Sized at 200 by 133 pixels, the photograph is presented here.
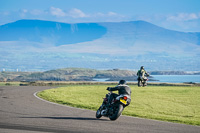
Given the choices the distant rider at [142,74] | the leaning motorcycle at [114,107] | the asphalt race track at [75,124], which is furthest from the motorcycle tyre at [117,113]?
the distant rider at [142,74]

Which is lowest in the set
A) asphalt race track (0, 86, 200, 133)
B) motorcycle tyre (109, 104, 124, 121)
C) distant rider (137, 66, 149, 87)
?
asphalt race track (0, 86, 200, 133)

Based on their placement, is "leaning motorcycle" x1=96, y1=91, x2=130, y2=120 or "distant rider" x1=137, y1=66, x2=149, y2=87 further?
"distant rider" x1=137, y1=66, x2=149, y2=87

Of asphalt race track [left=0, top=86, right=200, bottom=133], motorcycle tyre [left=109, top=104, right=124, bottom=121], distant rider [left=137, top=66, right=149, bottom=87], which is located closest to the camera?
asphalt race track [left=0, top=86, right=200, bottom=133]

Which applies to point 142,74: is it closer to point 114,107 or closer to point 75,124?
point 114,107

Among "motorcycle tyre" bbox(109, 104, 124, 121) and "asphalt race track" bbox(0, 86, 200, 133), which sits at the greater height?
"motorcycle tyre" bbox(109, 104, 124, 121)

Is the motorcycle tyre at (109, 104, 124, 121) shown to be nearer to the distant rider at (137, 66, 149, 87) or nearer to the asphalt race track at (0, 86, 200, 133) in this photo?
the asphalt race track at (0, 86, 200, 133)

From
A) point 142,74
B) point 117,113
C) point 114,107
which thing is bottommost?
point 117,113

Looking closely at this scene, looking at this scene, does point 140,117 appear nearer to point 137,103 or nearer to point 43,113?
point 43,113

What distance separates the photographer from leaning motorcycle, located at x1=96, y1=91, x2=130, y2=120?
1630 cm

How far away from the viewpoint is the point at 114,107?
1678 centimetres

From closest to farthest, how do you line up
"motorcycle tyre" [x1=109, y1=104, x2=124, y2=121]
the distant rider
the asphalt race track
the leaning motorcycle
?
the asphalt race track → "motorcycle tyre" [x1=109, y1=104, x2=124, y2=121] → the leaning motorcycle → the distant rider

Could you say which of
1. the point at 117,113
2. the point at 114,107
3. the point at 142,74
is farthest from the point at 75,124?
the point at 142,74

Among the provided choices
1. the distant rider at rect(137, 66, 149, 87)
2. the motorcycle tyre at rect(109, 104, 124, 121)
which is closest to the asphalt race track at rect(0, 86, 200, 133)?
the motorcycle tyre at rect(109, 104, 124, 121)

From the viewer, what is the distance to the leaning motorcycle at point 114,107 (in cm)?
1630
